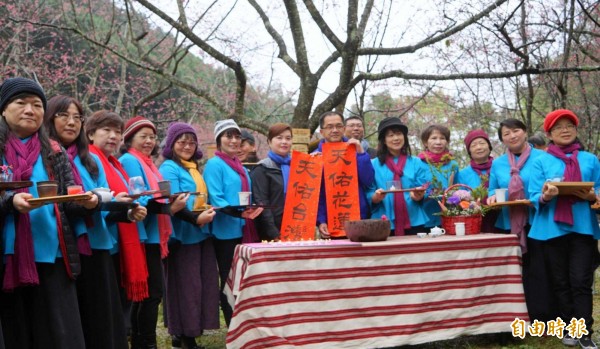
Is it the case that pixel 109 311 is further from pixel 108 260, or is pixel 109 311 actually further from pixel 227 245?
pixel 227 245

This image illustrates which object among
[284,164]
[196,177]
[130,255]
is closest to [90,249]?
[130,255]

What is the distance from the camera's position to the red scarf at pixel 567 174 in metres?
4.30

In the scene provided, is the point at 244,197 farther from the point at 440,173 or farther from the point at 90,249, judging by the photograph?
the point at 440,173

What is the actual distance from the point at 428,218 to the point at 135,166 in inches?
102

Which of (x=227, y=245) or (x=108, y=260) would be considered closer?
(x=108, y=260)

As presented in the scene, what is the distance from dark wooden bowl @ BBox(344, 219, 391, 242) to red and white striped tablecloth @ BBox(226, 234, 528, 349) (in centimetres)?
12

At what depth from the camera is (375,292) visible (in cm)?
403

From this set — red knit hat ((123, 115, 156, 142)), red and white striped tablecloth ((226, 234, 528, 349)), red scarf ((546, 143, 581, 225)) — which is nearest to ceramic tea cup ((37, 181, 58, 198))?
red and white striped tablecloth ((226, 234, 528, 349))

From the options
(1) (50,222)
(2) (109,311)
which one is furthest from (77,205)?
(2) (109,311)

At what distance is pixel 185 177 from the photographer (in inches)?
176

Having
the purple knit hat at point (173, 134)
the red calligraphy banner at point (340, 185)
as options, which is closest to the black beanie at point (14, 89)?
the purple knit hat at point (173, 134)

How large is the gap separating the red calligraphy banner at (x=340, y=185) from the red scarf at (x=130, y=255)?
1.65 meters

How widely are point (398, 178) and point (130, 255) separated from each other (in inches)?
94.5

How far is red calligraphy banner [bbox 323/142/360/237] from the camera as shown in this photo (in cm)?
471
